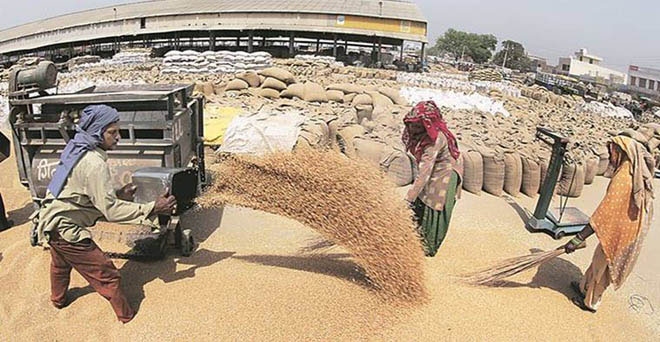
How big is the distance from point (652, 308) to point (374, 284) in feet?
7.41

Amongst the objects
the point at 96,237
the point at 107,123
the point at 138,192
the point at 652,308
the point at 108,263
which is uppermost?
the point at 107,123

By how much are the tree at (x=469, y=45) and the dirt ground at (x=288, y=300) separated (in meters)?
57.3

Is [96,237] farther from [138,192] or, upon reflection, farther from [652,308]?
[652,308]

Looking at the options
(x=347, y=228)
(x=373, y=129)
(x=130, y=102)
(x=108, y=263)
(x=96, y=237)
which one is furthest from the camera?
(x=373, y=129)

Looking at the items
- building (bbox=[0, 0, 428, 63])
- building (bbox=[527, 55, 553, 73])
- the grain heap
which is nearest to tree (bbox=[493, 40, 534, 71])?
building (bbox=[527, 55, 553, 73])

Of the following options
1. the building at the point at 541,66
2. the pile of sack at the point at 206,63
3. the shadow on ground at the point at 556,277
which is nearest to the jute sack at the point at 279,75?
the pile of sack at the point at 206,63

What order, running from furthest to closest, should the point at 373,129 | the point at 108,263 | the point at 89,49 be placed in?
the point at 89,49, the point at 373,129, the point at 108,263

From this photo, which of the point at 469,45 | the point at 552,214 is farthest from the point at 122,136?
the point at 469,45

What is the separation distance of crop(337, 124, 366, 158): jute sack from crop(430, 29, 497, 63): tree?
2167 inches

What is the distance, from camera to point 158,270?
3.08m

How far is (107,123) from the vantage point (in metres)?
2.19

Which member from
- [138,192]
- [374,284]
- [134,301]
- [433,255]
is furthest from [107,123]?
[433,255]

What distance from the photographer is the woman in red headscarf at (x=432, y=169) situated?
2977mm

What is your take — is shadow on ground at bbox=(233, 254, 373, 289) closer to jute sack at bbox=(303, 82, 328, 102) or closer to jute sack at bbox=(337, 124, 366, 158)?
jute sack at bbox=(337, 124, 366, 158)
